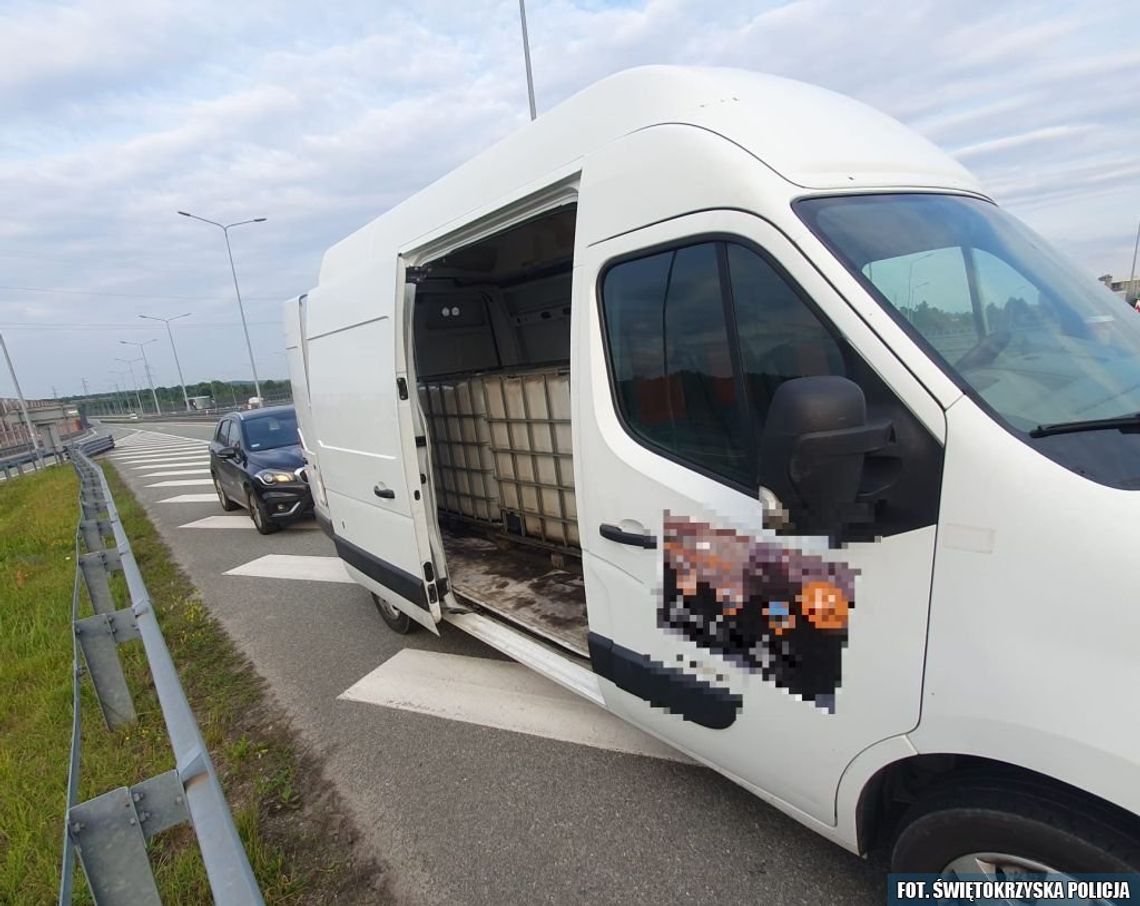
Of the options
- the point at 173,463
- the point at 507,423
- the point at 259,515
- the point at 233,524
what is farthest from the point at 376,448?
the point at 173,463

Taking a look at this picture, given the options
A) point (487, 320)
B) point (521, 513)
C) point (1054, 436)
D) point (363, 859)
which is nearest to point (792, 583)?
point (1054, 436)

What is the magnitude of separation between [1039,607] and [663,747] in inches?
82.7

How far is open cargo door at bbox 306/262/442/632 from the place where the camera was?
3.54 m

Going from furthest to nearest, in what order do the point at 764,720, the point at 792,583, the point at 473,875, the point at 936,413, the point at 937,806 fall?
the point at 473,875
the point at 764,720
the point at 792,583
the point at 937,806
the point at 936,413

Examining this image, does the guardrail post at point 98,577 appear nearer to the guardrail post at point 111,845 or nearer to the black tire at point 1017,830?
the guardrail post at point 111,845

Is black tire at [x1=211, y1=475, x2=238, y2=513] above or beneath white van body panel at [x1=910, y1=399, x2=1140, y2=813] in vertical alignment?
beneath

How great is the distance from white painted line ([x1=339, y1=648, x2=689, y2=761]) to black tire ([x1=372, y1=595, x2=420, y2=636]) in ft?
0.86

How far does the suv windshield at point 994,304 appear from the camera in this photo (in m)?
1.54

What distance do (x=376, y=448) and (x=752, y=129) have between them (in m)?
2.84

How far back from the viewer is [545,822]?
2.64m

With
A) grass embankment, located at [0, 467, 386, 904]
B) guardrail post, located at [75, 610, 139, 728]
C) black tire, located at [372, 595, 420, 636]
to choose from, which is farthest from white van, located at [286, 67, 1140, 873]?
guardrail post, located at [75, 610, 139, 728]

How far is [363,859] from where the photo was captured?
2578mm

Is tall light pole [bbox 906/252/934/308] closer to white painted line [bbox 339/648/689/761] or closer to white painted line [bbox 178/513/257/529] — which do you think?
white painted line [bbox 339/648/689/761]

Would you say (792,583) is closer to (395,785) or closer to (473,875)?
(473,875)
